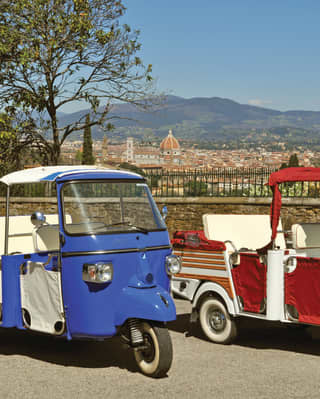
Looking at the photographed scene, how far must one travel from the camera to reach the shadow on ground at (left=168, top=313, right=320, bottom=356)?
7828mm

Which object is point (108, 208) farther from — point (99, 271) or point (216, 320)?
point (216, 320)

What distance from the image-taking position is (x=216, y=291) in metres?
8.02

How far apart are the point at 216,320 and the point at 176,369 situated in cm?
167

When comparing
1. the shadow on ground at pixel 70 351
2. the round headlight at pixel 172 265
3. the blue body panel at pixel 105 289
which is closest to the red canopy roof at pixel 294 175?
the round headlight at pixel 172 265

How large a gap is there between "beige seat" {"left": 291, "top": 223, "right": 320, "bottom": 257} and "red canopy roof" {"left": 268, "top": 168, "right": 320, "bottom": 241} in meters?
1.02

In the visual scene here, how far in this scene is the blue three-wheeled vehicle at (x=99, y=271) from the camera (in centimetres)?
624

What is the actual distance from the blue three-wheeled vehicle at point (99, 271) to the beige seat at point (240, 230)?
6.56 ft

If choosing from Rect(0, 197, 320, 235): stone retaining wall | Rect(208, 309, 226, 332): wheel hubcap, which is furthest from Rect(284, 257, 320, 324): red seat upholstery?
Rect(0, 197, 320, 235): stone retaining wall

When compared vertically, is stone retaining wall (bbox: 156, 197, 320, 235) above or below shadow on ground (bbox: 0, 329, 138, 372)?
above

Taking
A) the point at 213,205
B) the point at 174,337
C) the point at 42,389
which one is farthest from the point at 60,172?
the point at 213,205

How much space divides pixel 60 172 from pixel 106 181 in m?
0.53

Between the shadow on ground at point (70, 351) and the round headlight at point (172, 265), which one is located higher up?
the round headlight at point (172, 265)

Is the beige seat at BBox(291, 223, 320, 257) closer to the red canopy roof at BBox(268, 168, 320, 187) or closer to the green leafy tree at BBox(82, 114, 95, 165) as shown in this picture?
the red canopy roof at BBox(268, 168, 320, 187)

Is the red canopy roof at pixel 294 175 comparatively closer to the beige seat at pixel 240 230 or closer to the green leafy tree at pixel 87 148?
the beige seat at pixel 240 230
